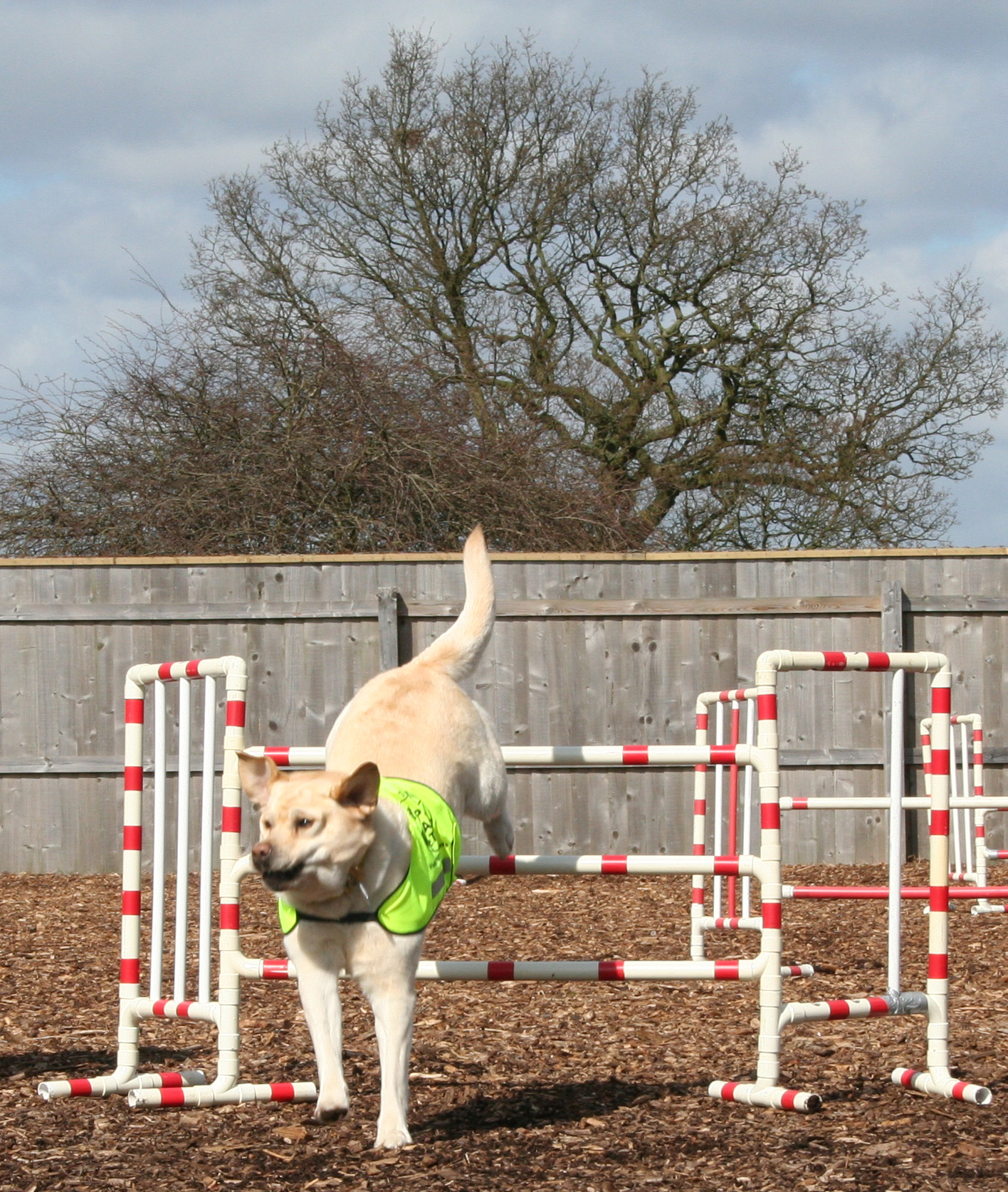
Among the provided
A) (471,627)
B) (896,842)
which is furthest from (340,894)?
(896,842)

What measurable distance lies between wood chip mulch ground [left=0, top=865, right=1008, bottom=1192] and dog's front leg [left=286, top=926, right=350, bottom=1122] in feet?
0.79

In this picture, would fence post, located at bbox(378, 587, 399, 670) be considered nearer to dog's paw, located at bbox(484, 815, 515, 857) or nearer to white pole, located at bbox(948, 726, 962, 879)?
white pole, located at bbox(948, 726, 962, 879)

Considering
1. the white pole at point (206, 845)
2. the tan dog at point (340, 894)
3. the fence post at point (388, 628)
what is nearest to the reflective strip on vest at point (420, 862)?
the tan dog at point (340, 894)

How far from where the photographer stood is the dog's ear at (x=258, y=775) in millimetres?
3885

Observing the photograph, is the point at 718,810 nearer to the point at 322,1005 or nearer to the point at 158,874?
the point at 158,874

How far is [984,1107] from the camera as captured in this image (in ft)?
14.4

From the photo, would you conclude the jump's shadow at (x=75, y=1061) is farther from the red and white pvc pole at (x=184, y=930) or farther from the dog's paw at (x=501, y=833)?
the dog's paw at (x=501, y=833)

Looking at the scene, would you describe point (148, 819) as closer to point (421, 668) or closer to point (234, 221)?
point (421, 668)

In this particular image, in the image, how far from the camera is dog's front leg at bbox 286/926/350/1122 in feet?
12.6

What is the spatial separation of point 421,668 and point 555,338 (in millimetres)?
13632

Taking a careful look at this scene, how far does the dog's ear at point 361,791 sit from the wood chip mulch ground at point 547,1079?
3.10 ft

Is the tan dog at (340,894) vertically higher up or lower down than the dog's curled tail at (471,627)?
lower down

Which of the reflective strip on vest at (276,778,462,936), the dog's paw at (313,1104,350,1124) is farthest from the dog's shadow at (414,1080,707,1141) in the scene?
the reflective strip on vest at (276,778,462,936)

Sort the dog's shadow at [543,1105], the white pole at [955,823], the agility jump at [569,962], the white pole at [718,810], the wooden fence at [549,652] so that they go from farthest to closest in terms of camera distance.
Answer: the wooden fence at [549,652]
the white pole at [955,823]
the white pole at [718,810]
the agility jump at [569,962]
the dog's shadow at [543,1105]
